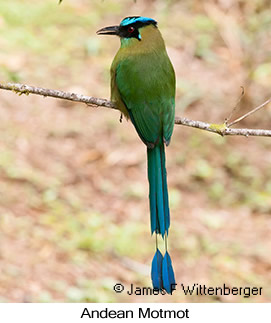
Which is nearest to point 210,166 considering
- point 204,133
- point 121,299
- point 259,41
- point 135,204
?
point 204,133

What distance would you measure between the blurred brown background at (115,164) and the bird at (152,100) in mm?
838

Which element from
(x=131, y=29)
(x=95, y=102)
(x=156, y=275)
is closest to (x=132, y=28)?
(x=131, y=29)

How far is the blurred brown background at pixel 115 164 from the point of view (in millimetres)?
4918

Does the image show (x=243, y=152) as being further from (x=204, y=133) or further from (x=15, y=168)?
(x=15, y=168)

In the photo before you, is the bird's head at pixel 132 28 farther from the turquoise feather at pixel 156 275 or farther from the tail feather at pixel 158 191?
the turquoise feather at pixel 156 275

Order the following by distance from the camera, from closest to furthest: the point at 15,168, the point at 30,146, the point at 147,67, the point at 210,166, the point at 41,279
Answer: the point at 147,67
the point at 41,279
the point at 15,168
the point at 30,146
the point at 210,166

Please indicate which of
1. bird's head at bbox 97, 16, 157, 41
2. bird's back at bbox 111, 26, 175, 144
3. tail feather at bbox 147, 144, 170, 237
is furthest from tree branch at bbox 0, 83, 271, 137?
bird's head at bbox 97, 16, 157, 41

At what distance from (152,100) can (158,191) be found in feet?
1.59

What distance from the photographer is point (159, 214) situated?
3064 mm

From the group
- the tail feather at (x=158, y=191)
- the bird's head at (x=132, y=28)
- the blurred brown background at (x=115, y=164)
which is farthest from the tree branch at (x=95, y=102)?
the blurred brown background at (x=115, y=164)

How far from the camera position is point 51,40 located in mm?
7211

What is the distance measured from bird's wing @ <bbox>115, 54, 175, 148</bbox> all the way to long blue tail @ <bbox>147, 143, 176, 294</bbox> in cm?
9

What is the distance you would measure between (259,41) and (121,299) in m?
3.44

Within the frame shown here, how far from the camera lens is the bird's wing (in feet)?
10.5
